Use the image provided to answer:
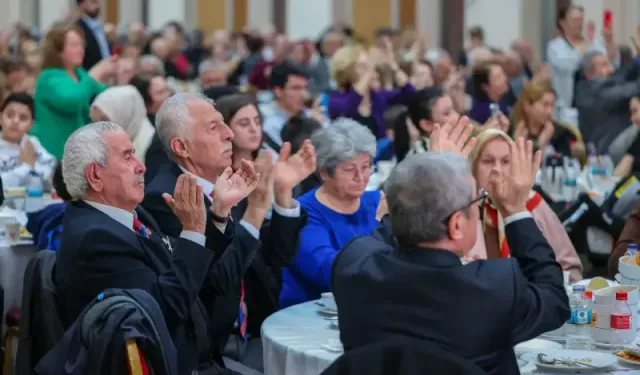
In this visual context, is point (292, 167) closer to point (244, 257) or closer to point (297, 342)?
point (244, 257)

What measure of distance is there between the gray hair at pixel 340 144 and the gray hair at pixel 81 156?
3.62 ft

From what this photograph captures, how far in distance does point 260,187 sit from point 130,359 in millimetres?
1172

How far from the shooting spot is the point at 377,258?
8.73 ft

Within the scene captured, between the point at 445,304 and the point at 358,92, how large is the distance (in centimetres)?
735

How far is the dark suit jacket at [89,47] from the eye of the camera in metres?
9.68

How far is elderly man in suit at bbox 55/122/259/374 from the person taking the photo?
3240 mm

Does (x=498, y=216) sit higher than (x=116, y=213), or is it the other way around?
(x=116, y=213)

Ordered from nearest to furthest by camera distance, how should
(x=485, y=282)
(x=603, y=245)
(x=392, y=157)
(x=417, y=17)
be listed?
(x=485, y=282) → (x=603, y=245) → (x=392, y=157) → (x=417, y=17)

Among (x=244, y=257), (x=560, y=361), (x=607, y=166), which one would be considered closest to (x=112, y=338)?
(x=244, y=257)

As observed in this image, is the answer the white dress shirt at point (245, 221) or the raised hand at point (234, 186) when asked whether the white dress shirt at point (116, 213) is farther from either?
the white dress shirt at point (245, 221)

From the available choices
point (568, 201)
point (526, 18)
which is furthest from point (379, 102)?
point (526, 18)

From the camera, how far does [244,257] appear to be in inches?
142

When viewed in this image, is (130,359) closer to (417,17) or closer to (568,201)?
(568,201)

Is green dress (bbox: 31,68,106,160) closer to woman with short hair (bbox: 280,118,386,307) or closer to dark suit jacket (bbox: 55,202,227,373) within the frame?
woman with short hair (bbox: 280,118,386,307)
